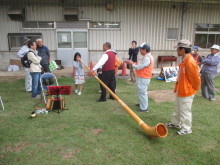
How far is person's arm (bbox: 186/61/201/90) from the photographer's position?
3.31 meters

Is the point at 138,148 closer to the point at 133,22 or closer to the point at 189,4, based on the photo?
the point at 133,22

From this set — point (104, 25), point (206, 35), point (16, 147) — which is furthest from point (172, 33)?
point (16, 147)

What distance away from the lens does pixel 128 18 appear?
11.1 m

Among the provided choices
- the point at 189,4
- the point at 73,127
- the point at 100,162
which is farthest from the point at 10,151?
the point at 189,4

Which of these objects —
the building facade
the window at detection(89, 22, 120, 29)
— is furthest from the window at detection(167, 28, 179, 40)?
the window at detection(89, 22, 120, 29)

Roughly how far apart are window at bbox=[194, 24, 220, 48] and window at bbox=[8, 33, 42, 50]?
9.74 metres

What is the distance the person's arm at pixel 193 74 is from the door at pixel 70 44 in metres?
8.42

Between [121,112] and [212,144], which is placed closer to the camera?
[212,144]

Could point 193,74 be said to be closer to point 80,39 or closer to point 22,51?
point 22,51

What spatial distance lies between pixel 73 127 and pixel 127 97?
2567 mm

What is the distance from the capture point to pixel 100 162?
2.90m

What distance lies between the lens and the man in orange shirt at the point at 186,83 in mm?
3340

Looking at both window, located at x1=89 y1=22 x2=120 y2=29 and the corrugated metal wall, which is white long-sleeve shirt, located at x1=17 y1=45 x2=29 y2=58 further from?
window, located at x1=89 y1=22 x2=120 y2=29

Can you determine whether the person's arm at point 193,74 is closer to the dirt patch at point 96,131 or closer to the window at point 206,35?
the dirt patch at point 96,131
